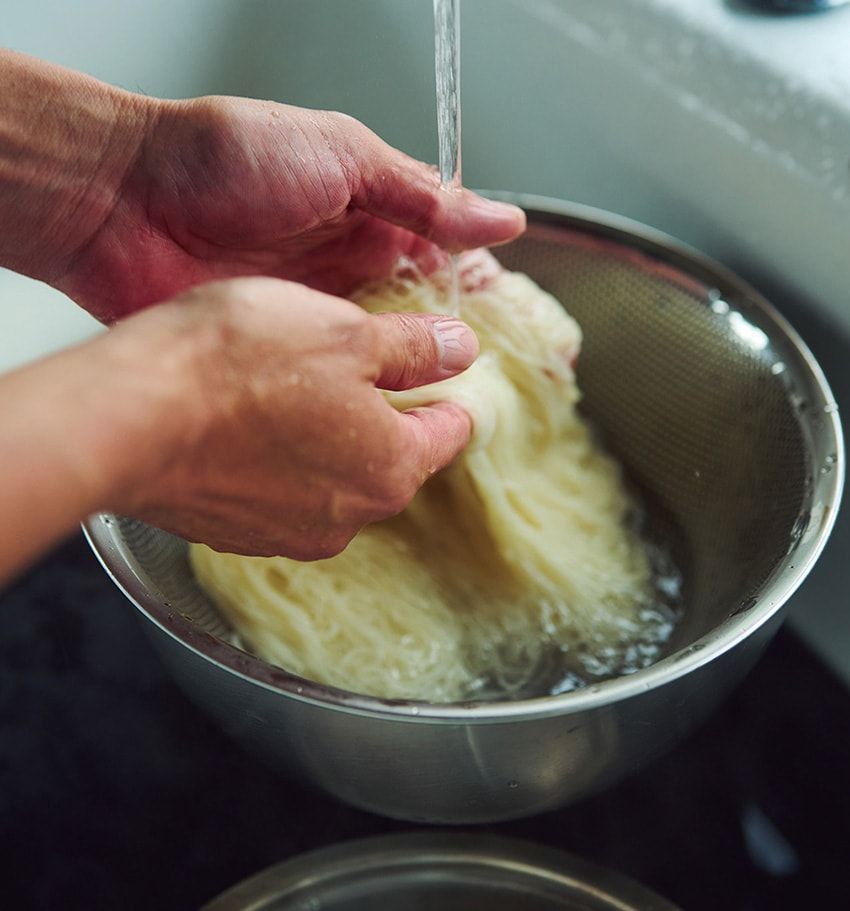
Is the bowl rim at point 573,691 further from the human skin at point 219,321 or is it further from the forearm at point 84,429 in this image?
the forearm at point 84,429

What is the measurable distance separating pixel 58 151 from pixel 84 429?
446 mm

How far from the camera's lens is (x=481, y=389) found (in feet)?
3.17

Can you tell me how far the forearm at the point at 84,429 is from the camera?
0.49 m

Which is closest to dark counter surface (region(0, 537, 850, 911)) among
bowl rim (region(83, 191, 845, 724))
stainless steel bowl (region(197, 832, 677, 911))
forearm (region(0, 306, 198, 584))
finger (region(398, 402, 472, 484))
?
stainless steel bowl (region(197, 832, 677, 911))

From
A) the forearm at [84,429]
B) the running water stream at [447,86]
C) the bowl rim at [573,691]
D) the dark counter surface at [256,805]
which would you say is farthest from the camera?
the dark counter surface at [256,805]

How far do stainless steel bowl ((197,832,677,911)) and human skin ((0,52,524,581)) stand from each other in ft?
1.16

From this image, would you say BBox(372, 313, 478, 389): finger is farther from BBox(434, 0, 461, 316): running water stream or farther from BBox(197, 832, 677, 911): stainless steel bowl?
BBox(197, 832, 677, 911): stainless steel bowl

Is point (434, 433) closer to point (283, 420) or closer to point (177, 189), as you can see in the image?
point (283, 420)

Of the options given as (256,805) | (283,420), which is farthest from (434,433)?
(256,805)

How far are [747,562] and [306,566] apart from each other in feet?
1.29

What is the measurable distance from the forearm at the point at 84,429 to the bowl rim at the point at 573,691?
0.20m

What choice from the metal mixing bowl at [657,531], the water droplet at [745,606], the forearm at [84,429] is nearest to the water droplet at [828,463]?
the metal mixing bowl at [657,531]

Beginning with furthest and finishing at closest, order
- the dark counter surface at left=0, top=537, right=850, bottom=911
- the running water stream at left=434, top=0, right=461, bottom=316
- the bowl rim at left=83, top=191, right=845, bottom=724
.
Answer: the dark counter surface at left=0, top=537, right=850, bottom=911, the running water stream at left=434, top=0, right=461, bottom=316, the bowl rim at left=83, top=191, right=845, bottom=724

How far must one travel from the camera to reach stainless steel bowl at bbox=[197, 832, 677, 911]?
35.3 inches
